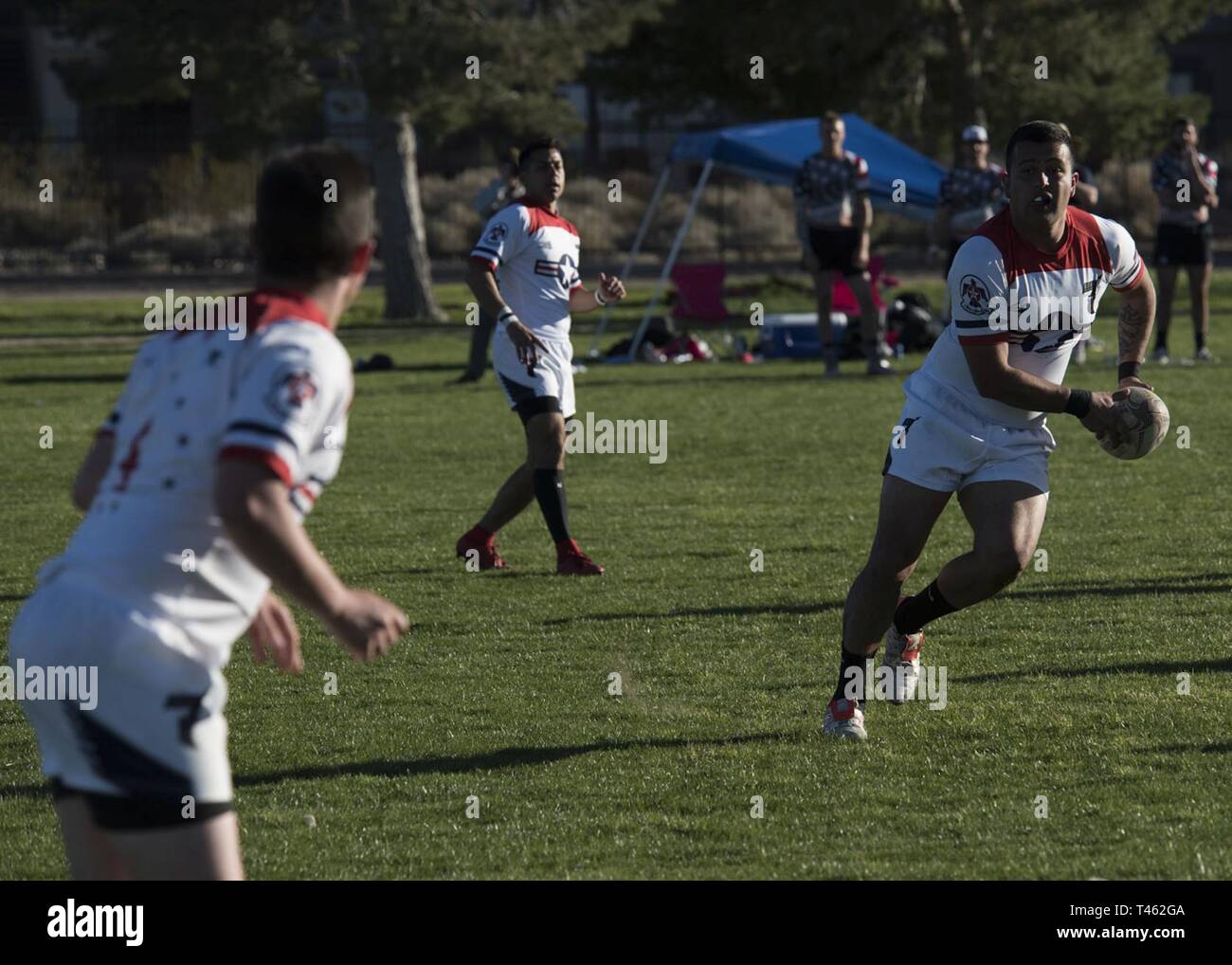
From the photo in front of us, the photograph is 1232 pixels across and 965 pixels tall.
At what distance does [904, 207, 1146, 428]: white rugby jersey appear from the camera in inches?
228

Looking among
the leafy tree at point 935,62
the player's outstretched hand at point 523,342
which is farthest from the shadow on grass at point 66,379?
the leafy tree at point 935,62

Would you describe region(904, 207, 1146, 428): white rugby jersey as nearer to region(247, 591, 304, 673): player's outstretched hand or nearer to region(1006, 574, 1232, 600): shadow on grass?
region(1006, 574, 1232, 600): shadow on grass

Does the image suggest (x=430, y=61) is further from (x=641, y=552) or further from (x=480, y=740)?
(x=480, y=740)

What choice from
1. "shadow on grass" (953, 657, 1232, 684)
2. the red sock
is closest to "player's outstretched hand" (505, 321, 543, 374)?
the red sock

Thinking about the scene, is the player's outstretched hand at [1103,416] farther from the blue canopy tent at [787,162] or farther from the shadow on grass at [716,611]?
the blue canopy tent at [787,162]

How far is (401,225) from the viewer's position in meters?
28.3

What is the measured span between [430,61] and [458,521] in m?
16.1

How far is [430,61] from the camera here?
84.9 feet

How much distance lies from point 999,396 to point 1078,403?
239 mm

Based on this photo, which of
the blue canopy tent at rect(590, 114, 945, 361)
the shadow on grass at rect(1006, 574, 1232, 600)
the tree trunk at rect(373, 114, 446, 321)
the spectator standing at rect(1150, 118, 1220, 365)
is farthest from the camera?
the tree trunk at rect(373, 114, 446, 321)

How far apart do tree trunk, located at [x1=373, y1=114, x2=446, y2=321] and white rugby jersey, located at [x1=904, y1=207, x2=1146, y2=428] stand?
2246 centimetres

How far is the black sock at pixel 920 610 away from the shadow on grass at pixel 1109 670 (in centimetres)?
44

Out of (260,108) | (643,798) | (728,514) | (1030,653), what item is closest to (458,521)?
(728,514)

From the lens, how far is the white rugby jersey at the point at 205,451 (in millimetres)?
3172
